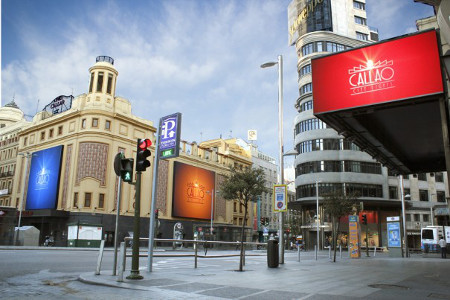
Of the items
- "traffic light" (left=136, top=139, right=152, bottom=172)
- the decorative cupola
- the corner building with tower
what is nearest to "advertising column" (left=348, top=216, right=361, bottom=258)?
"traffic light" (left=136, top=139, right=152, bottom=172)

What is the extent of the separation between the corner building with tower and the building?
12.7 meters

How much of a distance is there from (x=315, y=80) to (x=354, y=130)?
3281 millimetres

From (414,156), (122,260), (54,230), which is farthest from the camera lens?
(54,230)

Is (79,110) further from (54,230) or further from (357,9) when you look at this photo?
(357,9)

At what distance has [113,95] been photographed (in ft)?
169

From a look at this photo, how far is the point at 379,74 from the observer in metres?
13.4

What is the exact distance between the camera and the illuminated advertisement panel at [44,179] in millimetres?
48562

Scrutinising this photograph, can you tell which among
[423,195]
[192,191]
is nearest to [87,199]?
[192,191]

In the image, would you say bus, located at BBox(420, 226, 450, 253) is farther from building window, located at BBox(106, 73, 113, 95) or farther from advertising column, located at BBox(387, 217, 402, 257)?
building window, located at BBox(106, 73, 113, 95)

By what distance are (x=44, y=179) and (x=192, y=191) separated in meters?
21.1

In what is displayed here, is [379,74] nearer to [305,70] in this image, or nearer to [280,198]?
[280,198]

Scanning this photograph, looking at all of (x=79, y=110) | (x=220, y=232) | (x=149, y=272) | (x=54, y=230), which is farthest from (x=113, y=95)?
(x=149, y=272)

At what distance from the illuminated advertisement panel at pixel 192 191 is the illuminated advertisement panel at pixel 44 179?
16175 mm

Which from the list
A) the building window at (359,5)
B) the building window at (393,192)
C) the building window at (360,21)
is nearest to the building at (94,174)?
the building window at (393,192)
